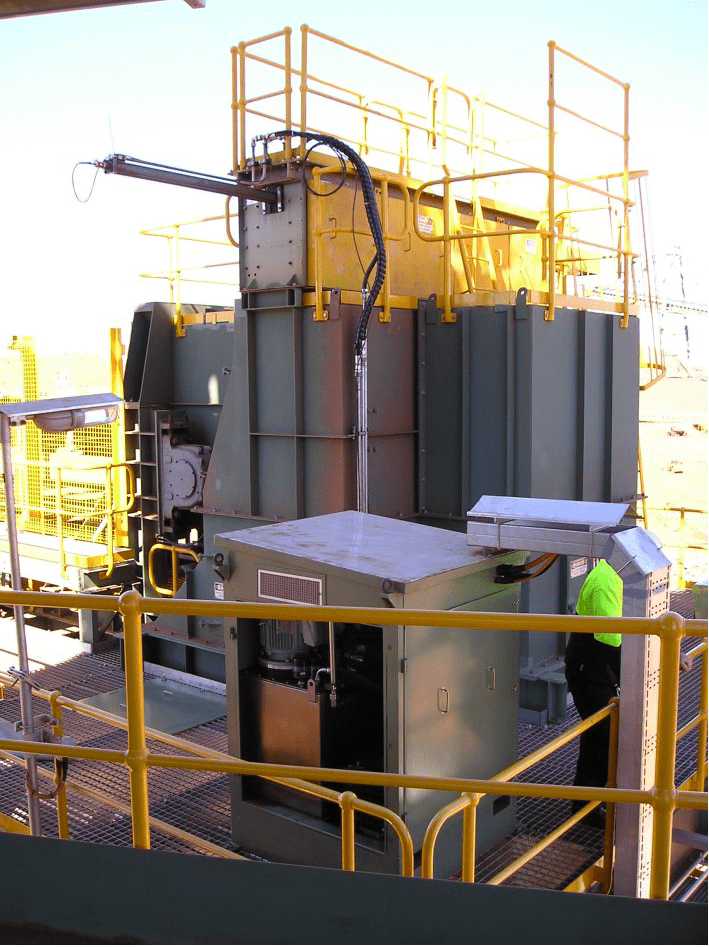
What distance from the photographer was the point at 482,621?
9.44 ft

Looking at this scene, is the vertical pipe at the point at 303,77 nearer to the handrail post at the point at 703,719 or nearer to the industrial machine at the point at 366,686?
the industrial machine at the point at 366,686

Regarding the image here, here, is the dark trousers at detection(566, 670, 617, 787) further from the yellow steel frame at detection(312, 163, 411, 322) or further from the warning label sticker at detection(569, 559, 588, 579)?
Answer: the yellow steel frame at detection(312, 163, 411, 322)

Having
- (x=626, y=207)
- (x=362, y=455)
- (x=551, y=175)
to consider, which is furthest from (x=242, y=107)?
(x=626, y=207)

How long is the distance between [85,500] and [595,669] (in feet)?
23.3

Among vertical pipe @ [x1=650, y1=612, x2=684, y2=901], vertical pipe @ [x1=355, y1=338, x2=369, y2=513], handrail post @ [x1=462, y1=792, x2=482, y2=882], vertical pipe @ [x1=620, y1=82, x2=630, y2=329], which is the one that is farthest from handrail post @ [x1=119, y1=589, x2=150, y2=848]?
vertical pipe @ [x1=620, y1=82, x2=630, y2=329]

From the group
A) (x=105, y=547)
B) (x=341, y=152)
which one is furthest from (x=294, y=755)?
(x=105, y=547)

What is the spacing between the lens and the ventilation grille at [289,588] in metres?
4.69

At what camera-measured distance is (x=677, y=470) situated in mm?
33781

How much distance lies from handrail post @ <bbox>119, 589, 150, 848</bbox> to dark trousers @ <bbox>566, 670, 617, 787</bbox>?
3.19m

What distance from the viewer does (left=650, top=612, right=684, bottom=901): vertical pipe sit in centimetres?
287

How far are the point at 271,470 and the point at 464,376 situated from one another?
1929mm

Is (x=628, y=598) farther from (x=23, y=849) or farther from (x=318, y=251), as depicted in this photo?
(x=318, y=251)

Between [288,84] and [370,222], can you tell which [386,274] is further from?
[288,84]

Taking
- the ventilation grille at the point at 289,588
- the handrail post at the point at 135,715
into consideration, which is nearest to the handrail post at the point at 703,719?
the ventilation grille at the point at 289,588
